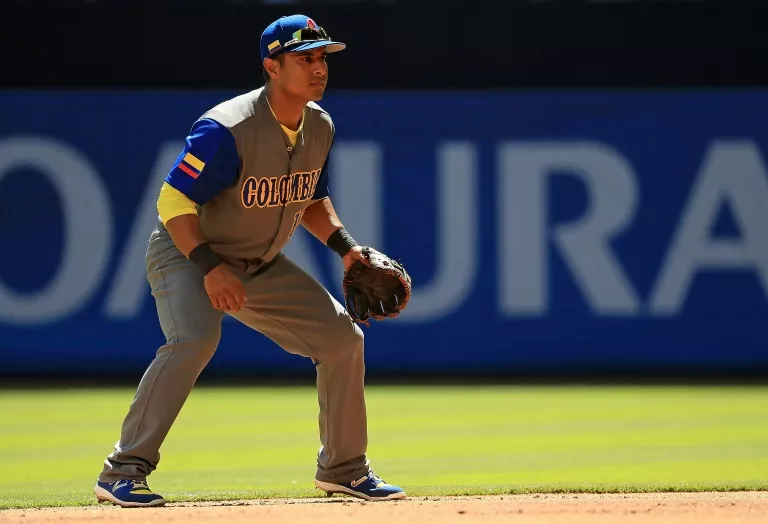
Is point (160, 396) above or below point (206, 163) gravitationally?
below

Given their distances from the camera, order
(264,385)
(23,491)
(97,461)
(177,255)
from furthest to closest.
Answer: (264,385), (97,461), (23,491), (177,255)

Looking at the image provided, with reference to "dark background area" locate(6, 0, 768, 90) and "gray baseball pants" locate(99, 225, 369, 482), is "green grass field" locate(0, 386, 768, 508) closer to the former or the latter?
"gray baseball pants" locate(99, 225, 369, 482)

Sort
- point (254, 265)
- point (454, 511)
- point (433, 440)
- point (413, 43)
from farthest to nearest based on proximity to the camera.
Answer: point (413, 43)
point (433, 440)
point (254, 265)
point (454, 511)

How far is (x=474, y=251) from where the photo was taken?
1106 centimetres

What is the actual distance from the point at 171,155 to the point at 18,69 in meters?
1.36

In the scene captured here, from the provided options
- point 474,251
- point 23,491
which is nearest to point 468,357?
point 474,251

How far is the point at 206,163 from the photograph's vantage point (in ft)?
16.2

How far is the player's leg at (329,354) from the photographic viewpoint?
5285mm

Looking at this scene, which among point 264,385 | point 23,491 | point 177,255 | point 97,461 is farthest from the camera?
point 264,385

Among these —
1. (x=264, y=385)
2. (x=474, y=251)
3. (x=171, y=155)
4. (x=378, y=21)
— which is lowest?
→ (x=264, y=385)

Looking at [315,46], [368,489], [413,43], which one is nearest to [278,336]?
[368,489]

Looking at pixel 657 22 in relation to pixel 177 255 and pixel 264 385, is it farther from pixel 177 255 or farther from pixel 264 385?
pixel 177 255

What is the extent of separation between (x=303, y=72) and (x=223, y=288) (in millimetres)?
819

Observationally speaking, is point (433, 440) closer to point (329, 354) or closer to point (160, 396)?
point (329, 354)
